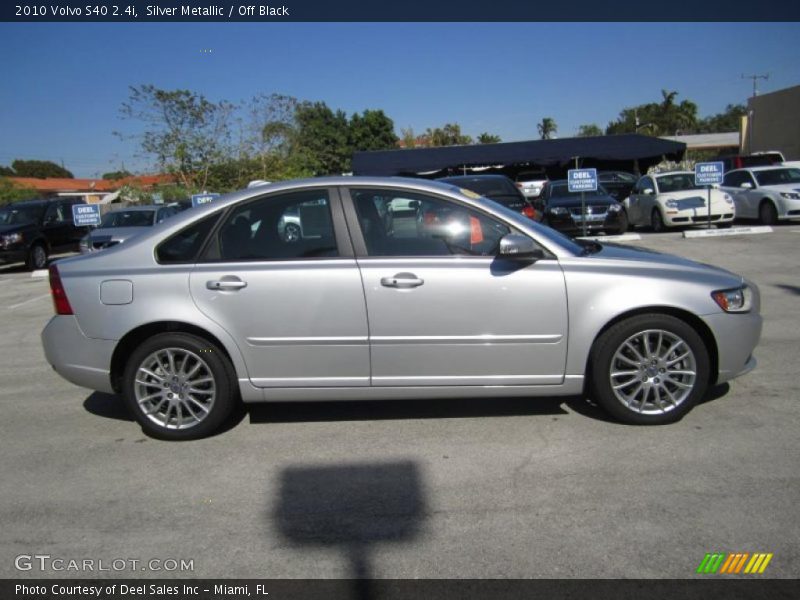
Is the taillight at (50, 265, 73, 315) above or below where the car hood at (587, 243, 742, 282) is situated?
below

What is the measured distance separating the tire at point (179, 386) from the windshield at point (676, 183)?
15.0 m

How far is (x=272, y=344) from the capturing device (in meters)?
4.26

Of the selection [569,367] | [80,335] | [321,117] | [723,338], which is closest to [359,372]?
[569,367]

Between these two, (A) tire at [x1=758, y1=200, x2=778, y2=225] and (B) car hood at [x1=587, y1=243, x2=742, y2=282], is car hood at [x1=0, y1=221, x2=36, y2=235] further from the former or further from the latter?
(A) tire at [x1=758, y1=200, x2=778, y2=225]

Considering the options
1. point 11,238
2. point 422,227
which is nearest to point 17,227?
point 11,238

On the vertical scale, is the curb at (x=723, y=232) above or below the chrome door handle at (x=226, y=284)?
below

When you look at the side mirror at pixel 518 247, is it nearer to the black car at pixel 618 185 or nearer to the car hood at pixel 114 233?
the car hood at pixel 114 233

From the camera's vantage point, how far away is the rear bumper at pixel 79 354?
4.37 m

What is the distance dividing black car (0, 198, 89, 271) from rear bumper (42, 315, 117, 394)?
526 inches

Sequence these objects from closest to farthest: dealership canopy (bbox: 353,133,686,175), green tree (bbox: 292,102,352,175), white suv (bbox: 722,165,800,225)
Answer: white suv (bbox: 722,165,800,225) < dealership canopy (bbox: 353,133,686,175) < green tree (bbox: 292,102,352,175)

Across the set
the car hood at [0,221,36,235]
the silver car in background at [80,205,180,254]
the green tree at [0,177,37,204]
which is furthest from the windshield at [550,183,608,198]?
the green tree at [0,177,37,204]

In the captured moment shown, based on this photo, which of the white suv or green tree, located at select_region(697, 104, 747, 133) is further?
green tree, located at select_region(697, 104, 747, 133)

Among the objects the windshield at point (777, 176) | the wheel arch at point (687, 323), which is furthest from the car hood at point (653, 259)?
the windshield at point (777, 176)

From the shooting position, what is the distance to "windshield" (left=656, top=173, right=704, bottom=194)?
16.8 metres
